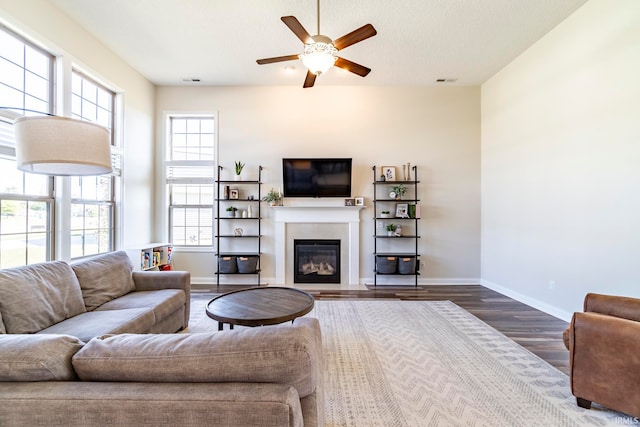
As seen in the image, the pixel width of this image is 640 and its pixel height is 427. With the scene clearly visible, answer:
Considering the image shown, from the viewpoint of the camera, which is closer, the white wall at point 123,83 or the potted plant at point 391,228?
the white wall at point 123,83

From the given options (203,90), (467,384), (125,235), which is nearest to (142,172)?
(125,235)

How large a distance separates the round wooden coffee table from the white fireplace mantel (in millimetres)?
2278

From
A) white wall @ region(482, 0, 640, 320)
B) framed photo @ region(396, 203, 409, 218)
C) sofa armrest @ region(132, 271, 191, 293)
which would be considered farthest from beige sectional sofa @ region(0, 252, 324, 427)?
framed photo @ region(396, 203, 409, 218)

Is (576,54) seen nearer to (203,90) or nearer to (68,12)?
(203,90)

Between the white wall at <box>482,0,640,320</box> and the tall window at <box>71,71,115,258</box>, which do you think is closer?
the white wall at <box>482,0,640,320</box>

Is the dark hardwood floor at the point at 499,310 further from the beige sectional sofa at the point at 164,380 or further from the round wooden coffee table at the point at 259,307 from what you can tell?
the beige sectional sofa at the point at 164,380

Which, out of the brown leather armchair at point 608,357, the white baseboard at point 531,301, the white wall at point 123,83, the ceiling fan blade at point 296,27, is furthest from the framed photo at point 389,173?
the white wall at point 123,83

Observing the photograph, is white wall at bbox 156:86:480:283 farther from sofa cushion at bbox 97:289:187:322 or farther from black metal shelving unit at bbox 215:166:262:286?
sofa cushion at bbox 97:289:187:322

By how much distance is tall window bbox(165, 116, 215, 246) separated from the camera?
5082 mm

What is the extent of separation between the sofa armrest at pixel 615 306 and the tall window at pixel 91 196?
5.20m

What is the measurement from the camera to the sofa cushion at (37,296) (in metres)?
1.88

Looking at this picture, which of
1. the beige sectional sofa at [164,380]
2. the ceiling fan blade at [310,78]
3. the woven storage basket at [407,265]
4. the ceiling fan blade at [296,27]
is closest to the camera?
the beige sectional sofa at [164,380]

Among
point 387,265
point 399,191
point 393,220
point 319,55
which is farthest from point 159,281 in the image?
point 399,191

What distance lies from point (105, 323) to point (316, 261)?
3395 mm
